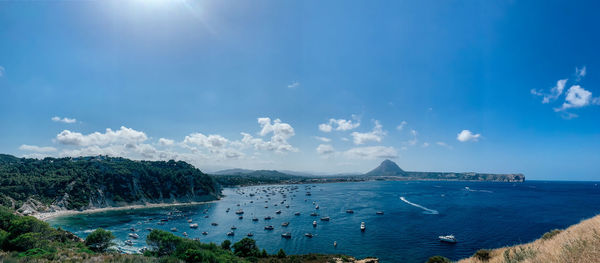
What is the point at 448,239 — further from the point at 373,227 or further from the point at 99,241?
the point at 99,241

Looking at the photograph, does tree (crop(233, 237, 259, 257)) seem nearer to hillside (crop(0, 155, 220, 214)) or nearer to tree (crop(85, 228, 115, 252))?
tree (crop(85, 228, 115, 252))

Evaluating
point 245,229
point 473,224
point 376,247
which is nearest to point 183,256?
point 376,247

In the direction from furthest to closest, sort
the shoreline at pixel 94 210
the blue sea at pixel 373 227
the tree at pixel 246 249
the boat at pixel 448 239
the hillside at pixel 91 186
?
the hillside at pixel 91 186, the shoreline at pixel 94 210, the boat at pixel 448 239, the blue sea at pixel 373 227, the tree at pixel 246 249

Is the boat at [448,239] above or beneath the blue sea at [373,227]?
above

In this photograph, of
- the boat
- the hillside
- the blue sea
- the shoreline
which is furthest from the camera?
the hillside

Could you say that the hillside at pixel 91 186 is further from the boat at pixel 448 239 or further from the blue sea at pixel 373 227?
the boat at pixel 448 239

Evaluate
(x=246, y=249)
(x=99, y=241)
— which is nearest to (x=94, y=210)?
(x=99, y=241)

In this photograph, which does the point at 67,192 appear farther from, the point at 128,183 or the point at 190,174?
the point at 190,174

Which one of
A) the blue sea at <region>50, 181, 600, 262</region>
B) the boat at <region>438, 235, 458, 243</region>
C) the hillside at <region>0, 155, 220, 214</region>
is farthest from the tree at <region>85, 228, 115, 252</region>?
the hillside at <region>0, 155, 220, 214</region>

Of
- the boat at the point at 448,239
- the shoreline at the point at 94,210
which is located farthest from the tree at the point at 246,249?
the shoreline at the point at 94,210
